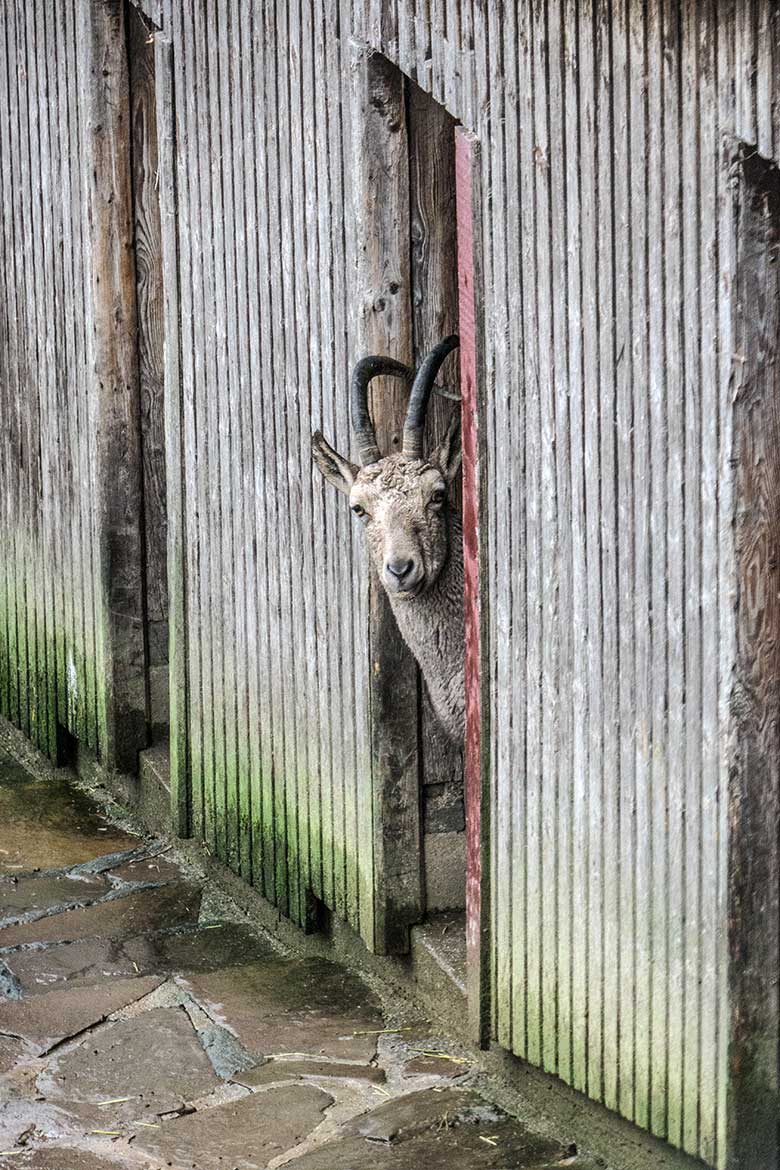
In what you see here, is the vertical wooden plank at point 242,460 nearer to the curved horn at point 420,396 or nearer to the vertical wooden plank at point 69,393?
the curved horn at point 420,396

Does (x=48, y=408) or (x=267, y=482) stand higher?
(x=48, y=408)

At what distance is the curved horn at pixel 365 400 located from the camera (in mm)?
6430

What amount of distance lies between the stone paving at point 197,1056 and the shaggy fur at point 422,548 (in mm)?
1193

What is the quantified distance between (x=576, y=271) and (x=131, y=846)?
4719mm

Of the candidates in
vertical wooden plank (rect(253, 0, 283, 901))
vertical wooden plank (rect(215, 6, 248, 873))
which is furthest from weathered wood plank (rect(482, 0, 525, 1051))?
vertical wooden plank (rect(215, 6, 248, 873))

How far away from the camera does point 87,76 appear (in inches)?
368

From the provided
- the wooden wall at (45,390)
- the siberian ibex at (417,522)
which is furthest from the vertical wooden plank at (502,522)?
the wooden wall at (45,390)

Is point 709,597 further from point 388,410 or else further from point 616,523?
point 388,410

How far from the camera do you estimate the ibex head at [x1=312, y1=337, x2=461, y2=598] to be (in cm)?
643

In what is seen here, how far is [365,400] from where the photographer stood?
6.50 metres

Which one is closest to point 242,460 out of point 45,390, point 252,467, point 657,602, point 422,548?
point 252,467

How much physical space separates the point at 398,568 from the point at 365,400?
1.96ft

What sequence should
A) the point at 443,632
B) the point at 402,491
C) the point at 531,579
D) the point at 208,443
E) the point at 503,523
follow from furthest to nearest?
1. the point at 208,443
2. the point at 443,632
3. the point at 402,491
4. the point at 503,523
5. the point at 531,579

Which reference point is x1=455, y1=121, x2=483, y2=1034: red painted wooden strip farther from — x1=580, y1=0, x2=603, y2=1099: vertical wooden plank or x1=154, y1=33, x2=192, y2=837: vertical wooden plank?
x1=154, y1=33, x2=192, y2=837: vertical wooden plank
